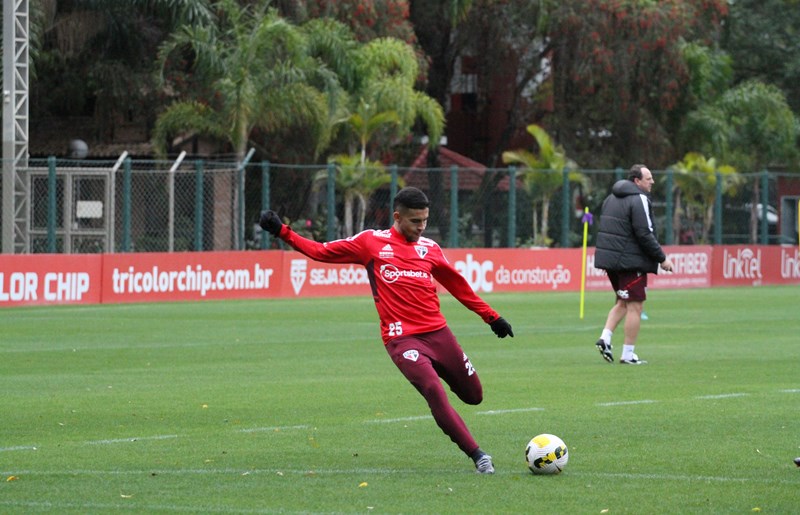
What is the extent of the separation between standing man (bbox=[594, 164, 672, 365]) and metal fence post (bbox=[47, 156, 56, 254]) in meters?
12.5

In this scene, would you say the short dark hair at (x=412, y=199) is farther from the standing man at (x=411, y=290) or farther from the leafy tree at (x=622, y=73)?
the leafy tree at (x=622, y=73)

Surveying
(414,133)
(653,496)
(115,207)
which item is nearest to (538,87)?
(414,133)

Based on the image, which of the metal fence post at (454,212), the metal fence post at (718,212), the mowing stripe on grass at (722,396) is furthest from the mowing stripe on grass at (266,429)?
the metal fence post at (718,212)

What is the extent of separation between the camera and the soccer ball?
8086mm

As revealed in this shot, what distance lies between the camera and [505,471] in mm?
8320

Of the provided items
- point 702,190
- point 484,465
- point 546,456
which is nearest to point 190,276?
point 702,190

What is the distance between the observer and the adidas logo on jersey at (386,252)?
8.66 meters

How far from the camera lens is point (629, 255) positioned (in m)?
15.6

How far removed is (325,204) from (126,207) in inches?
230

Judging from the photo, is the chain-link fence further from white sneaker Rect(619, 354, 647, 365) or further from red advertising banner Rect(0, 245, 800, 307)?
white sneaker Rect(619, 354, 647, 365)

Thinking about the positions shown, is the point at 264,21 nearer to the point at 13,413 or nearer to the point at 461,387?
the point at 13,413

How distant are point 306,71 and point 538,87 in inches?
593

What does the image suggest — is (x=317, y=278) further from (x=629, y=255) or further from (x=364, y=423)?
(x=364, y=423)

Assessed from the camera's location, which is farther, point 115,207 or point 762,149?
point 762,149
